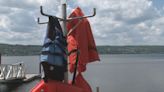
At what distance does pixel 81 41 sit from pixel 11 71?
2597 centimetres

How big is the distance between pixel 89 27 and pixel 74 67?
68 cm

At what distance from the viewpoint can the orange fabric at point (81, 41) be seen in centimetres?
575

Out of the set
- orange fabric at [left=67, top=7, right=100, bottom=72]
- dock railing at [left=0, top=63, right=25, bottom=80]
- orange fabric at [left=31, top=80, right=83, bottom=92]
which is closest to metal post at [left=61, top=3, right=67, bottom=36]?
orange fabric at [left=67, top=7, right=100, bottom=72]

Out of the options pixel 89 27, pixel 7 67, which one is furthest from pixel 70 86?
pixel 7 67

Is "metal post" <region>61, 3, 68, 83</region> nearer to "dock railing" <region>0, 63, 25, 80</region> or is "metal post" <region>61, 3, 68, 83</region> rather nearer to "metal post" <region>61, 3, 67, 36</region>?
"metal post" <region>61, 3, 67, 36</region>

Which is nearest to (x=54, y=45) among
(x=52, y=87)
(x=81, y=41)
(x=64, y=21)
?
(x=64, y=21)

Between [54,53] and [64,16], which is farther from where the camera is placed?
[64,16]

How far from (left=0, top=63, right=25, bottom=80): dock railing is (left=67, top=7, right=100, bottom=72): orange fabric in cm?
2473

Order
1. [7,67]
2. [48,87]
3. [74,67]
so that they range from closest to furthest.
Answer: [48,87]
[74,67]
[7,67]

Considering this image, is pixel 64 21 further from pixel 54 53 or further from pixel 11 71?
pixel 11 71

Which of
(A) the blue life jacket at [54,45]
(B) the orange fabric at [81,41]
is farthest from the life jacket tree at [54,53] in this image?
(B) the orange fabric at [81,41]

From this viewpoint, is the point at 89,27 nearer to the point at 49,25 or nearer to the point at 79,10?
the point at 79,10

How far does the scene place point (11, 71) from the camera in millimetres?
31125

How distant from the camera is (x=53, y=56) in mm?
5176
